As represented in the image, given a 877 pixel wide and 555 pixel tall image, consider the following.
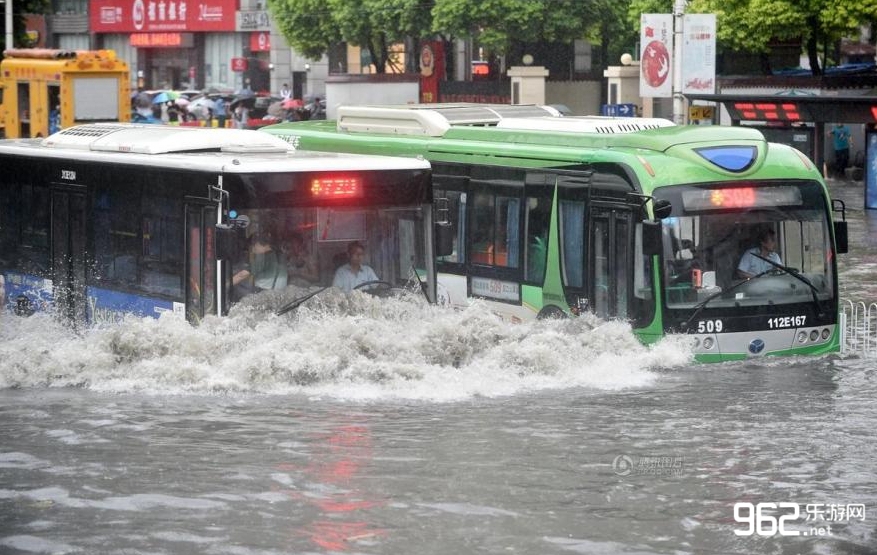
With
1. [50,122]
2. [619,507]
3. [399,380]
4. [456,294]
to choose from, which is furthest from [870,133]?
[619,507]

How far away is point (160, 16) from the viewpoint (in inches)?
3260

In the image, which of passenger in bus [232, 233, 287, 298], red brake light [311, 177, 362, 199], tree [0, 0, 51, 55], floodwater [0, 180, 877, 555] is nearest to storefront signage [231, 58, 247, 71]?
tree [0, 0, 51, 55]

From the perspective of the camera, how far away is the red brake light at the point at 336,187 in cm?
1372

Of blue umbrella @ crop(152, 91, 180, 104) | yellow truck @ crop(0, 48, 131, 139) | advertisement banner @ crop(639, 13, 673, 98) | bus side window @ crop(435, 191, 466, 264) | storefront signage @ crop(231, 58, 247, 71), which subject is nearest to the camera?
bus side window @ crop(435, 191, 466, 264)

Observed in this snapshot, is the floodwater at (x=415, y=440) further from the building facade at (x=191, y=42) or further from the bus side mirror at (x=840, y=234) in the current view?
the building facade at (x=191, y=42)

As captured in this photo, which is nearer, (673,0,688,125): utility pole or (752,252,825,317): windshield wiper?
(752,252,825,317): windshield wiper

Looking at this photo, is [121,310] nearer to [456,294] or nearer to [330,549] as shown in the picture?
[456,294]

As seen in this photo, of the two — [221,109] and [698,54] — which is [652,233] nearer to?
[698,54]

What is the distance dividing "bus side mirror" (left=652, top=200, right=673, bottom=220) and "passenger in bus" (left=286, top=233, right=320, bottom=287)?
3429 millimetres

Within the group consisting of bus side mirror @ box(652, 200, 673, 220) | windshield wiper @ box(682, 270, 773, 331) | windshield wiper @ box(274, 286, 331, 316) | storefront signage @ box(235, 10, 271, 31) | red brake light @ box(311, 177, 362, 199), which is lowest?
windshield wiper @ box(682, 270, 773, 331)

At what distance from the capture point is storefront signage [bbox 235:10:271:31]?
7869 centimetres

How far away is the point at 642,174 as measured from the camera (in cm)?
1548

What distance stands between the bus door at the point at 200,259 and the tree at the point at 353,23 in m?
46.6

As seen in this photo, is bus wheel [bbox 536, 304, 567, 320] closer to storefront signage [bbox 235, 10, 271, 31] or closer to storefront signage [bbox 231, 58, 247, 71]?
storefront signage [bbox 235, 10, 271, 31]
